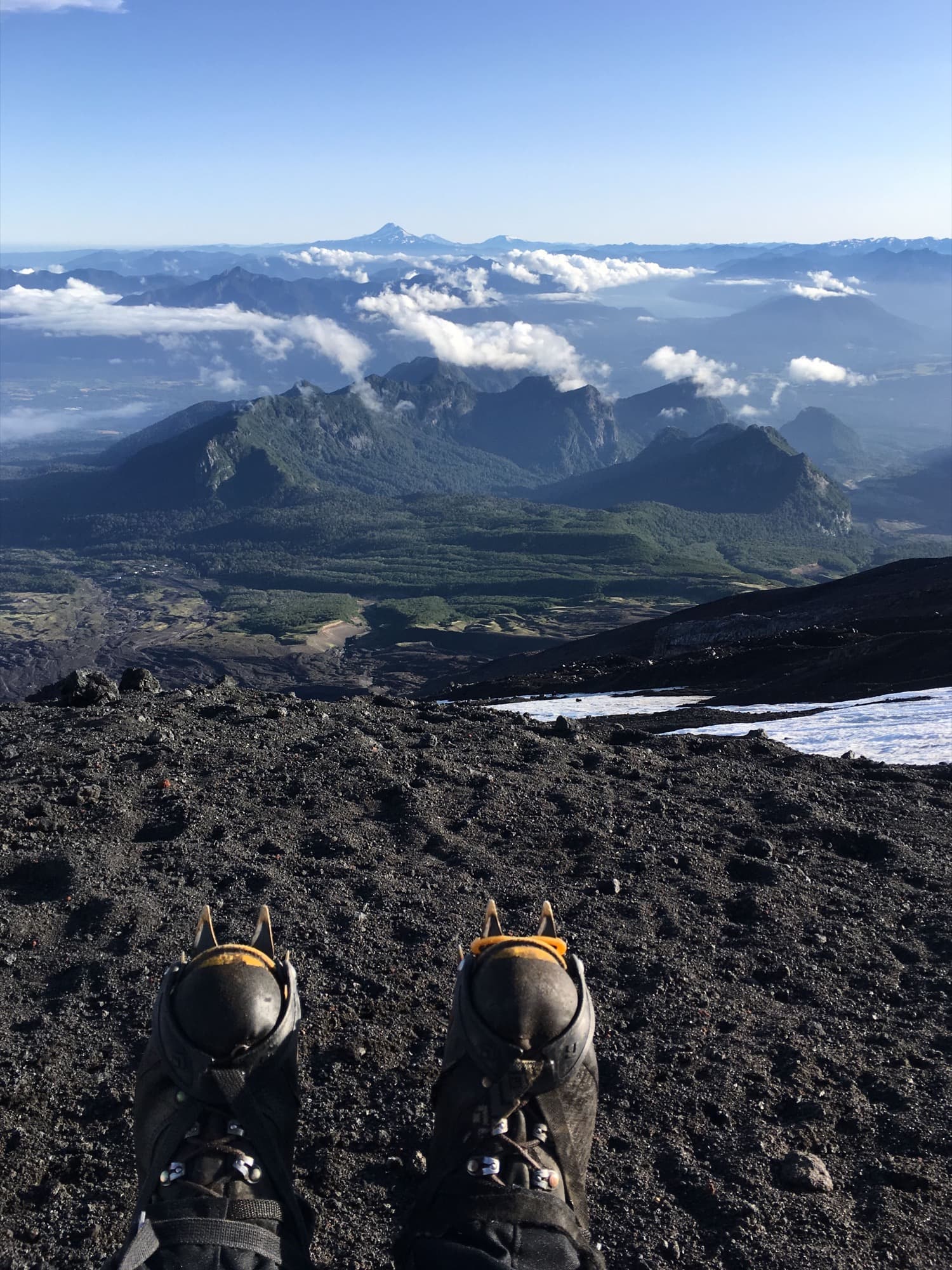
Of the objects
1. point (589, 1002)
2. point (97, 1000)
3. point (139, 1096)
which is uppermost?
point (589, 1002)

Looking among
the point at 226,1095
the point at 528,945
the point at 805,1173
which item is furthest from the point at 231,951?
the point at 805,1173

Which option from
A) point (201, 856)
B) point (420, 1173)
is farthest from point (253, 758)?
point (420, 1173)

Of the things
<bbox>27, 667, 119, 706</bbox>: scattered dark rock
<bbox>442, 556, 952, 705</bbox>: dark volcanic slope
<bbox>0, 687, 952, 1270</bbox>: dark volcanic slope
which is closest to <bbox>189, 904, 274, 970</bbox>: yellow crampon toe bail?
<bbox>0, 687, 952, 1270</bbox>: dark volcanic slope

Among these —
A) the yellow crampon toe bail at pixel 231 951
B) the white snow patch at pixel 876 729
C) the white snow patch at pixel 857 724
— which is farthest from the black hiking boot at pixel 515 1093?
the white snow patch at pixel 876 729

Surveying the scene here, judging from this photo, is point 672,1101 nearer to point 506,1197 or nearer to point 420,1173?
point 420,1173

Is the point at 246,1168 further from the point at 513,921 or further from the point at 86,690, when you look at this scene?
the point at 86,690
